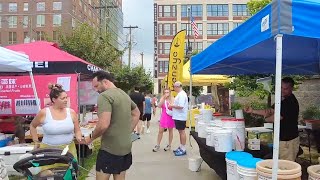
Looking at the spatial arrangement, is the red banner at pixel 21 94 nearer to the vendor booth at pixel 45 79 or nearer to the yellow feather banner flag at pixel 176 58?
the vendor booth at pixel 45 79

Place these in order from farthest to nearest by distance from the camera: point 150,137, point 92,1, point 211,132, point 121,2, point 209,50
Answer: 1. point 121,2
2. point 92,1
3. point 150,137
4. point 209,50
5. point 211,132

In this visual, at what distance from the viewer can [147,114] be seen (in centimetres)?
1523

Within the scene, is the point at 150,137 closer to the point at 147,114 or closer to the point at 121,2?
the point at 147,114

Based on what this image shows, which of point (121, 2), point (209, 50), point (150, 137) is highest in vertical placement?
point (121, 2)

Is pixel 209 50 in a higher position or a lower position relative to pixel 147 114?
higher

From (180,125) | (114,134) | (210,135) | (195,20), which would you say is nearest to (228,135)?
(210,135)

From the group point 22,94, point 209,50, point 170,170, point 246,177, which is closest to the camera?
point 246,177

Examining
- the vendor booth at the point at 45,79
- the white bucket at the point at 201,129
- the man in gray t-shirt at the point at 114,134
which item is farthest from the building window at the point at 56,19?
the man in gray t-shirt at the point at 114,134

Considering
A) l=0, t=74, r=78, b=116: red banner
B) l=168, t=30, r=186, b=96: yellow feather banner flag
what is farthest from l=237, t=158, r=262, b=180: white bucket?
l=168, t=30, r=186, b=96: yellow feather banner flag

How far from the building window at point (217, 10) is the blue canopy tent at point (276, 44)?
6676 cm

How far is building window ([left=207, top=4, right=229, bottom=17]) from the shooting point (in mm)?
73812

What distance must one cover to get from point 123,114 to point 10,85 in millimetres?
5060

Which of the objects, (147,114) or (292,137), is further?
(147,114)

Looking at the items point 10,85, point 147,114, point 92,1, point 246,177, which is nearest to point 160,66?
point 92,1
